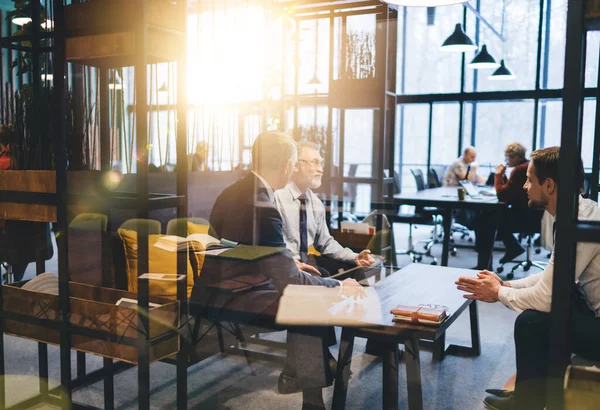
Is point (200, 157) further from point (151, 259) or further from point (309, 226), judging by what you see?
point (151, 259)

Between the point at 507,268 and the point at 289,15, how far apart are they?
3766 mm

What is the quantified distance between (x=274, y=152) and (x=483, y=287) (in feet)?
4.41

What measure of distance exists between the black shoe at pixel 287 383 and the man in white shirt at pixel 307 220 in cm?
62

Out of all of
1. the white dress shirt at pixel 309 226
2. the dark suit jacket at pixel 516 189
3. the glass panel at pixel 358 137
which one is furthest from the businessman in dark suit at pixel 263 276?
the dark suit jacket at pixel 516 189

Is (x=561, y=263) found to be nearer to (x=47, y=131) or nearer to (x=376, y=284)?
(x=376, y=284)

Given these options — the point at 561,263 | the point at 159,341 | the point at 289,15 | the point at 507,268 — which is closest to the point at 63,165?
the point at 159,341

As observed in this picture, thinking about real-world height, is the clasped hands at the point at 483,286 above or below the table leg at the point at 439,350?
above

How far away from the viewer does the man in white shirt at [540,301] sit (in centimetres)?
217

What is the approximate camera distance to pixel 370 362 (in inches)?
136

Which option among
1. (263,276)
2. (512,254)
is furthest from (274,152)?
(512,254)

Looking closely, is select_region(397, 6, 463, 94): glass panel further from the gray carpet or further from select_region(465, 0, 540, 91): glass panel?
the gray carpet

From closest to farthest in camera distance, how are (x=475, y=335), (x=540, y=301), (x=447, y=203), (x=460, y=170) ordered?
(x=540, y=301) < (x=475, y=335) < (x=447, y=203) < (x=460, y=170)

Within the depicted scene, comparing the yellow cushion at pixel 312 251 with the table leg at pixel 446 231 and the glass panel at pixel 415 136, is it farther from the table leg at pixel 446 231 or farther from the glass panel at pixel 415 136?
the glass panel at pixel 415 136

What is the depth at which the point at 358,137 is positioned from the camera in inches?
305
